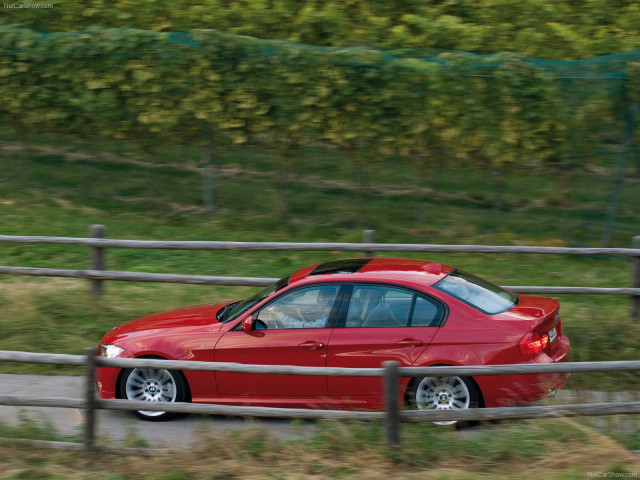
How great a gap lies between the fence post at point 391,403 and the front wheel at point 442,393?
89 cm

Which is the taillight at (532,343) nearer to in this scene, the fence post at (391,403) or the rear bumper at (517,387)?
the rear bumper at (517,387)

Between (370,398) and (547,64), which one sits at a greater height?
(547,64)

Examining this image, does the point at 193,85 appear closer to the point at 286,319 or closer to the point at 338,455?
the point at 286,319

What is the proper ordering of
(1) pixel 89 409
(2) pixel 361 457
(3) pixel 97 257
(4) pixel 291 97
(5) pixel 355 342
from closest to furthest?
(2) pixel 361 457
(1) pixel 89 409
(5) pixel 355 342
(3) pixel 97 257
(4) pixel 291 97

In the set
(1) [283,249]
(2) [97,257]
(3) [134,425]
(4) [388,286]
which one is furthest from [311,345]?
(2) [97,257]

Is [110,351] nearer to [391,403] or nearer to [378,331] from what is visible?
[378,331]

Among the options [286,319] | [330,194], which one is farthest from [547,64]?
[286,319]

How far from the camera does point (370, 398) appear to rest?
21.9 feet

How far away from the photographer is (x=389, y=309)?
22.4ft

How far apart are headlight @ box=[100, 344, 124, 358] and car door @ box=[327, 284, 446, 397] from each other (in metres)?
1.96

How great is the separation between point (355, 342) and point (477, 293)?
4.09ft

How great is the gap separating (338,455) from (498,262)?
287 inches

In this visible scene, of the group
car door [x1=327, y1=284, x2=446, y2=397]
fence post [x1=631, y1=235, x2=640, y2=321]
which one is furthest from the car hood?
fence post [x1=631, y1=235, x2=640, y2=321]

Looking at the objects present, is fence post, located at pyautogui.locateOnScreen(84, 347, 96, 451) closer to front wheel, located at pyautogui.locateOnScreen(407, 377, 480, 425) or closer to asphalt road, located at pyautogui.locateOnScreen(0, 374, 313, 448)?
asphalt road, located at pyautogui.locateOnScreen(0, 374, 313, 448)
